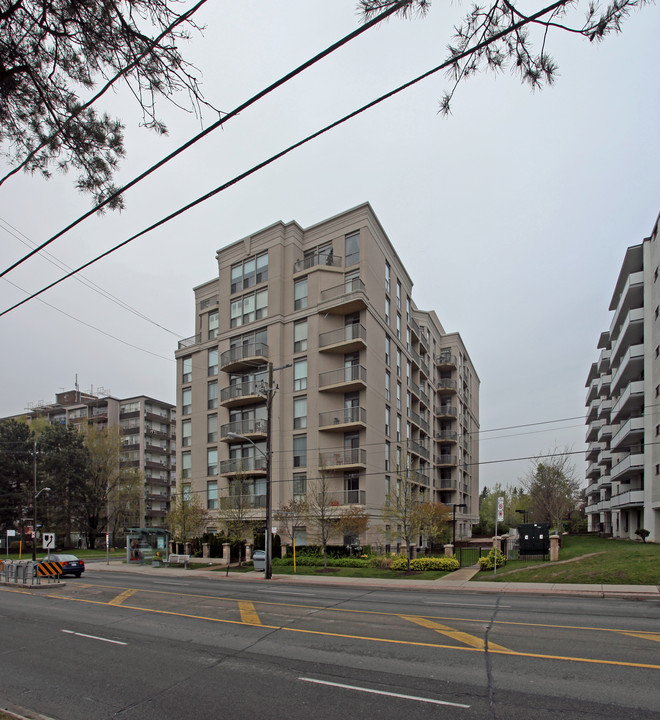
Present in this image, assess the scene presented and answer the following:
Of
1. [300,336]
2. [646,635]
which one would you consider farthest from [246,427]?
[646,635]

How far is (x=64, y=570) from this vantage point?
29609 mm

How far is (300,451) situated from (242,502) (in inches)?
199

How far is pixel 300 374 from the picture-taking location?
3853cm

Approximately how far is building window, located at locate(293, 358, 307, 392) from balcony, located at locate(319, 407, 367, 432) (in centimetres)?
275

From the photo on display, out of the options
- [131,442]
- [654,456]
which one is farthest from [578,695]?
[131,442]

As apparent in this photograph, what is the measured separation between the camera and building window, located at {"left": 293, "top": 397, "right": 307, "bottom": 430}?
37.8 meters

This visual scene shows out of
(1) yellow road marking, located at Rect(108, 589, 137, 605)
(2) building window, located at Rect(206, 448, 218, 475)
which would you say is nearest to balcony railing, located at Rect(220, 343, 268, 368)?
(2) building window, located at Rect(206, 448, 218, 475)

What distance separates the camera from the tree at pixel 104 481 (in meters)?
63.3

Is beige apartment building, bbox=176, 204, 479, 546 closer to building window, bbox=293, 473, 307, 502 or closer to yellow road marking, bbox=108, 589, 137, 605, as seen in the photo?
building window, bbox=293, 473, 307, 502

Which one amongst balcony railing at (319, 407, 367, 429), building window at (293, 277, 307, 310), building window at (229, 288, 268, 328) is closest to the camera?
balcony railing at (319, 407, 367, 429)

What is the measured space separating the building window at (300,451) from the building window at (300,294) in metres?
9.21

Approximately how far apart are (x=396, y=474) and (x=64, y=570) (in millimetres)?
22007

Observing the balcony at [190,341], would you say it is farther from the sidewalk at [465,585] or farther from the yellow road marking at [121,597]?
the yellow road marking at [121,597]

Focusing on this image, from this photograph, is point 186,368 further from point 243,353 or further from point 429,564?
point 429,564
